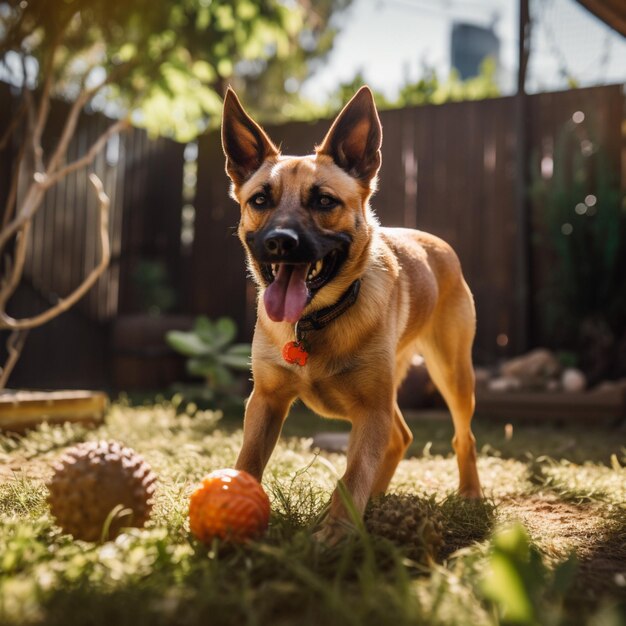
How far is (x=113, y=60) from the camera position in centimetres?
737

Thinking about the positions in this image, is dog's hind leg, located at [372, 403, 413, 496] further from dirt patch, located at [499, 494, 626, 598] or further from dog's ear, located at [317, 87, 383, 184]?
dog's ear, located at [317, 87, 383, 184]

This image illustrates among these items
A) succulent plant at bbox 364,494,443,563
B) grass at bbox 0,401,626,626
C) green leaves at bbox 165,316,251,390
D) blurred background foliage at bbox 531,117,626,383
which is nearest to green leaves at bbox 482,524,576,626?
grass at bbox 0,401,626,626

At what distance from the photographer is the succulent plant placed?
2135mm

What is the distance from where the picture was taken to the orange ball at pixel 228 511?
2064 millimetres

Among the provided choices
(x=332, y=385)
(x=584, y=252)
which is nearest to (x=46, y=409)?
(x=332, y=385)

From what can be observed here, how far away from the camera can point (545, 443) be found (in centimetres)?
498

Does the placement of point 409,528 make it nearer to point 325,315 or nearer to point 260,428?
point 260,428

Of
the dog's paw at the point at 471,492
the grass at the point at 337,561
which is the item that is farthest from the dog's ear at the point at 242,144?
the dog's paw at the point at 471,492

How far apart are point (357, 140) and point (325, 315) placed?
87cm

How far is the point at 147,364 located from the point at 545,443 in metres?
4.63

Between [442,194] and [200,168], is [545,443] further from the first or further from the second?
[200,168]

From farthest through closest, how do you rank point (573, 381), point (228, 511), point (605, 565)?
point (573, 381) < point (605, 565) < point (228, 511)

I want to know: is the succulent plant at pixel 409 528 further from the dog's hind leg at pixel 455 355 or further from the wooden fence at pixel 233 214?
the wooden fence at pixel 233 214

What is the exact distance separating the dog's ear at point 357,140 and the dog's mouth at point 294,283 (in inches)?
21.1
